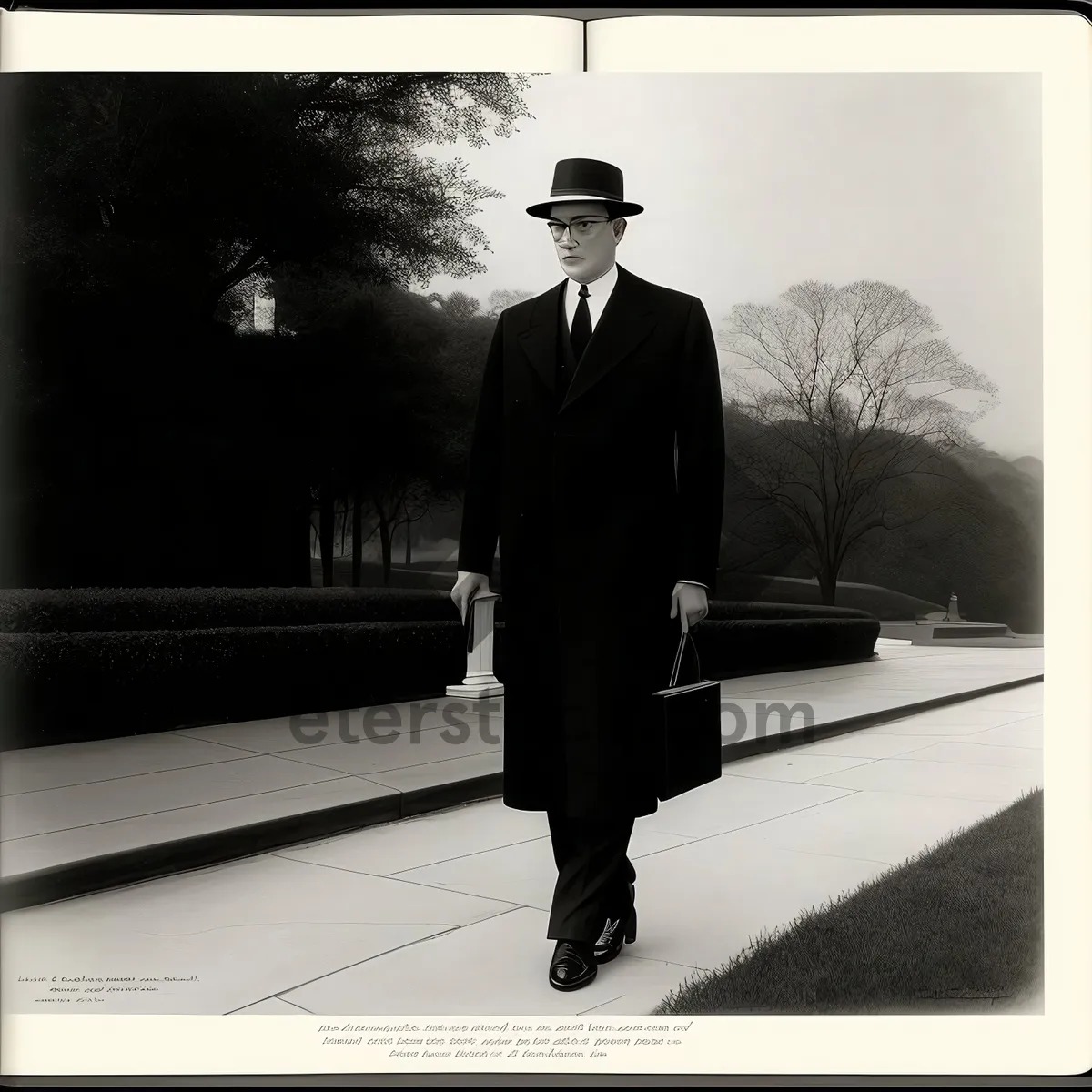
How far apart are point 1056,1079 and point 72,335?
17.8 ft

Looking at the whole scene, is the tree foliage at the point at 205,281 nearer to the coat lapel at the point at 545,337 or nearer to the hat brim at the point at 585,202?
the hat brim at the point at 585,202

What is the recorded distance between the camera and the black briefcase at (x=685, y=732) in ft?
8.79

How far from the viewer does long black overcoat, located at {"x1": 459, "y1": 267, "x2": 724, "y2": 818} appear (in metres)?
2.89

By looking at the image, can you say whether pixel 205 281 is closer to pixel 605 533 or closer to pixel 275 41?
pixel 275 41

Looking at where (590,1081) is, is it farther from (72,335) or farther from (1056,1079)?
(72,335)

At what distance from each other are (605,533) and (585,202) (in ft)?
3.01

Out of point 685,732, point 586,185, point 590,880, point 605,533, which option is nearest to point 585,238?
point 586,185

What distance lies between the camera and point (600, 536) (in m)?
2.89

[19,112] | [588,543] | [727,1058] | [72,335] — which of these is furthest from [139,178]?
[727,1058]

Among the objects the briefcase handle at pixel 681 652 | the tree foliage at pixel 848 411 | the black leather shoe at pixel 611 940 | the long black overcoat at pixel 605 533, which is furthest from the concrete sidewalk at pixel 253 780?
the black leather shoe at pixel 611 940


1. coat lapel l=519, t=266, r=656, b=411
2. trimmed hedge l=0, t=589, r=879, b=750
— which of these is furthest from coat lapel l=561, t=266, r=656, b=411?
trimmed hedge l=0, t=589, r=879, b=750

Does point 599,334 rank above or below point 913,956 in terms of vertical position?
above

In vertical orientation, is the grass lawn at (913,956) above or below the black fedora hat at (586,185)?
below

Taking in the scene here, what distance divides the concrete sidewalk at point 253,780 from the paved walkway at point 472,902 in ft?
0.27
